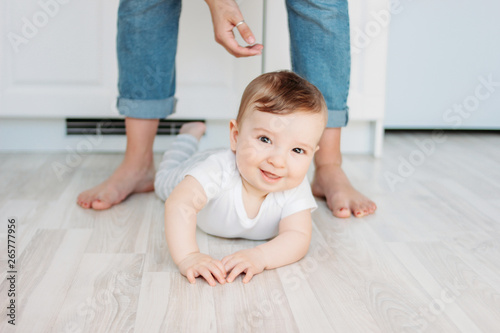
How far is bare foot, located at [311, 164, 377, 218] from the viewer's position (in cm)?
128

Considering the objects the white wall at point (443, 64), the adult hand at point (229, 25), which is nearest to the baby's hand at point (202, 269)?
the adult hand at point (229, 25)

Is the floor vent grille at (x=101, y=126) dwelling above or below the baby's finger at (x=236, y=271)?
above

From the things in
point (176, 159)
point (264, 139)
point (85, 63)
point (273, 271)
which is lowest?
point (273, 271)

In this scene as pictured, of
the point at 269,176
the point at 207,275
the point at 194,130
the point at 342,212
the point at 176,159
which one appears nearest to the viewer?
the point at 207,275

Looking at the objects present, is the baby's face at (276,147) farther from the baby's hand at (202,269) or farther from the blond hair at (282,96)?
the baby's hand at (202,269)

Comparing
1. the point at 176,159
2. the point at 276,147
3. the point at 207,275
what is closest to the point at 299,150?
the point at 276,147

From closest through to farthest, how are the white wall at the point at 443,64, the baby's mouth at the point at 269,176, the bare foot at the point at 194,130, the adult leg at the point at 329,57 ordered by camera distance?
1. the baby's mouth at the point at 269,176
2. the adult leg at the point at 329,57
3. the bare foot at the point at 194,130
4. the white wall at the point at 443,64

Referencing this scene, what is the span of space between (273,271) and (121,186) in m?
0.50

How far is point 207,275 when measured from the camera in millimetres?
920

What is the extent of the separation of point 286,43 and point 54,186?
77cm

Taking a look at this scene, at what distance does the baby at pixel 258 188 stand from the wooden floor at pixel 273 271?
0.10 feet

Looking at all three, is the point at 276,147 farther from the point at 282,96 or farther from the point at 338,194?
the point at 338,194

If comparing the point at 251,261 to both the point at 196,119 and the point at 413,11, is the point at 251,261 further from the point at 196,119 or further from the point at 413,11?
the point at 413,11

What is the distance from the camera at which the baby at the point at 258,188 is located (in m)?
0.97
